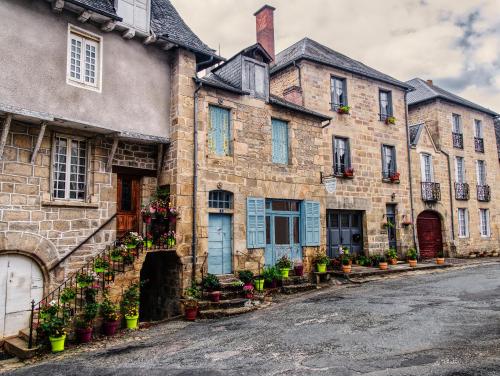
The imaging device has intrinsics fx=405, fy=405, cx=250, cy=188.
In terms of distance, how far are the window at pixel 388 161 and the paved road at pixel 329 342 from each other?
786 centimetres

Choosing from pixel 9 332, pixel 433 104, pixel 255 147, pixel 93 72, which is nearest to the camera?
pixel 9 332

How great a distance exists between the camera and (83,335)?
858 centimetres

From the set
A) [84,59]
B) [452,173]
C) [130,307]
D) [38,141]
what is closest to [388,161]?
[452,173]

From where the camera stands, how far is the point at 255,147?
12.8m

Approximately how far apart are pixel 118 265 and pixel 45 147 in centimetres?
327

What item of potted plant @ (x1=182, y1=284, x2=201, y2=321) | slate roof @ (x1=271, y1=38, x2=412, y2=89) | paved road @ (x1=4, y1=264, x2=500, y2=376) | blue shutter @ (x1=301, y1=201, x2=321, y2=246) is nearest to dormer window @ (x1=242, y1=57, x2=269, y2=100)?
slate roof @ (x1=271, y1=38, x2=412, y2=89)

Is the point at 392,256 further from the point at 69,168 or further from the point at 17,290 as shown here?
the point at 17,290

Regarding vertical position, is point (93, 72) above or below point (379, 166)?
above

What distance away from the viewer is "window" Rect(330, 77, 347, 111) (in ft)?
55.8

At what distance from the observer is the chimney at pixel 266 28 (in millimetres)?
17328

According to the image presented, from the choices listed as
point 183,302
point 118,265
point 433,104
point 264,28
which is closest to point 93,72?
point 118,265

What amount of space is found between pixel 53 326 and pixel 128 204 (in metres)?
4.01

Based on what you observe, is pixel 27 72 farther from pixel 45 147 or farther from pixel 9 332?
pixel 9 332

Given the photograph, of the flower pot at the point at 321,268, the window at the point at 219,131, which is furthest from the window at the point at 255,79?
the flower pot at the point at 321,268
